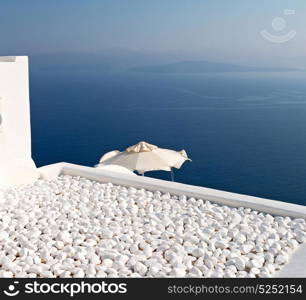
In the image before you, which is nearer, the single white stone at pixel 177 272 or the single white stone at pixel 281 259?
the single white stone at pixel 177 272

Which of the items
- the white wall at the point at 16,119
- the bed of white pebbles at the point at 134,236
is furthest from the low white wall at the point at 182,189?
the white wall at the point at 16,119

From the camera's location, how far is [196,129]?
124ft

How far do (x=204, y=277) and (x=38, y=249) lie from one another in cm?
140

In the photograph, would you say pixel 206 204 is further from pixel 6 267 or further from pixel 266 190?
pixel 266 190

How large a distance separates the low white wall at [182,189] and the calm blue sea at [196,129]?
8.31 ft

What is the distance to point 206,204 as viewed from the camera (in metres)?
5.23

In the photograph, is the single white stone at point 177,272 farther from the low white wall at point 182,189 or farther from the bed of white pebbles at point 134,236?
the low white wall at point 182,189

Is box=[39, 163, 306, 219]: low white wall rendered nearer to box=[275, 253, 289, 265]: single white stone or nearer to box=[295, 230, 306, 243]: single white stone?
box=[295, 230, 306, 243]: single white stone

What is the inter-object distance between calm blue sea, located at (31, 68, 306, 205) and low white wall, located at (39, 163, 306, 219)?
99.7 inches

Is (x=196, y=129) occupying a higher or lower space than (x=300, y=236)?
lower

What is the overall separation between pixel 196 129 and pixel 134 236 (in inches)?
1329

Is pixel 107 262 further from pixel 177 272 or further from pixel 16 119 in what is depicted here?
pixel 16 119

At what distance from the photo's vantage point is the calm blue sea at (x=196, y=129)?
78.6 feet

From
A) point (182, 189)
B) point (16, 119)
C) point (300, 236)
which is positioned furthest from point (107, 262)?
point (16, 119)
